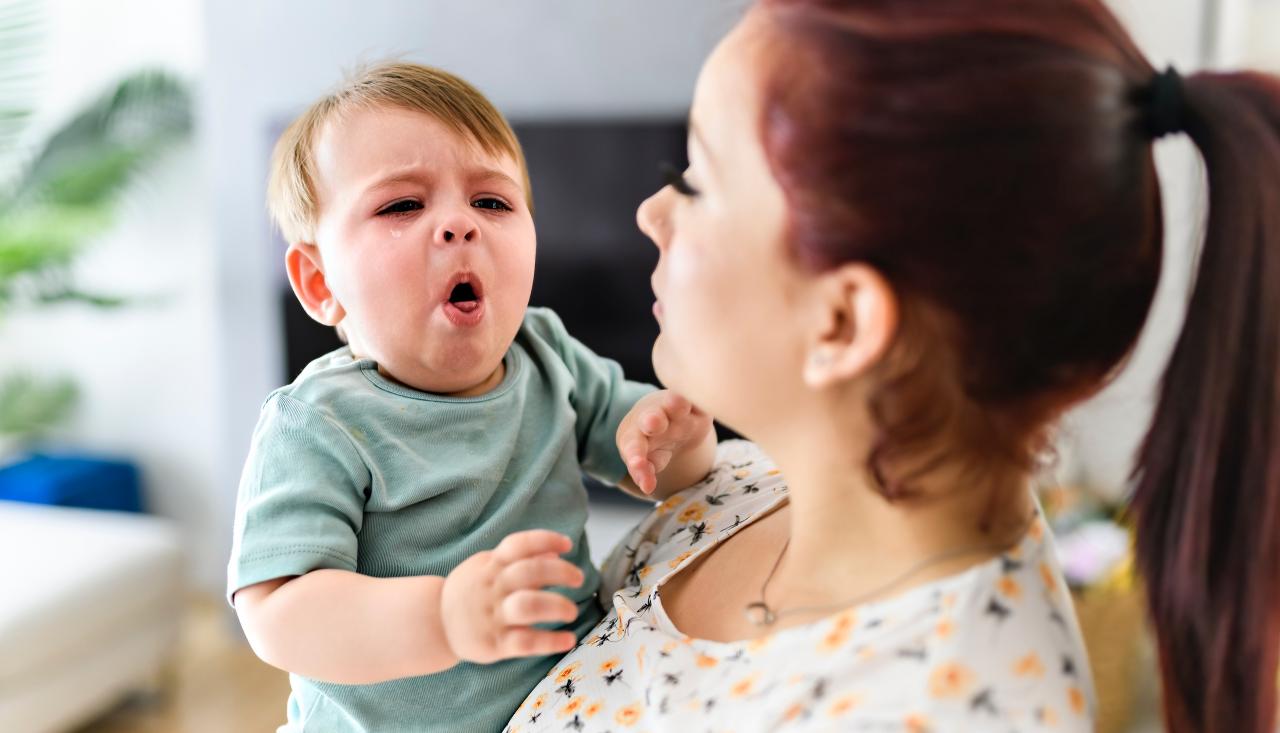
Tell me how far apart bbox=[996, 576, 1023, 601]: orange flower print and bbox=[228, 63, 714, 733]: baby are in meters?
0.27

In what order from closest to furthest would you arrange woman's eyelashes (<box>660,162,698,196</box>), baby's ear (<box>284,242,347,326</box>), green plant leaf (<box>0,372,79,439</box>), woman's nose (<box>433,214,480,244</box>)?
woman's eyelashes (<box>660,162,698,196</box>)
woman's nose (<box>433,214,480,244</box>)
baby's ear (<box>284,242,347,326</box>)
green plant leaf (<box>0,372,79,439</box>)

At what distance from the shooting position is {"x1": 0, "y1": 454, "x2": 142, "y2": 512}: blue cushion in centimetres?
362

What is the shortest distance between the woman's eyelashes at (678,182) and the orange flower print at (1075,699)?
372 millimetres

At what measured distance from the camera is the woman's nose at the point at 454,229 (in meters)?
0.89

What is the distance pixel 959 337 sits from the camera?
68cm

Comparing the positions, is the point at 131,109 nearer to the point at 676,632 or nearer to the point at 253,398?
the point at 253,398

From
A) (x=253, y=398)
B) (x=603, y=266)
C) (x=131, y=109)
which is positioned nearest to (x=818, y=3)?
(x=603, y=266)

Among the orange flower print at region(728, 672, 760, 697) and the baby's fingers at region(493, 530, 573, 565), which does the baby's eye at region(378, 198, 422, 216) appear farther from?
the orange flower print at region(728, 672, 760, 697)

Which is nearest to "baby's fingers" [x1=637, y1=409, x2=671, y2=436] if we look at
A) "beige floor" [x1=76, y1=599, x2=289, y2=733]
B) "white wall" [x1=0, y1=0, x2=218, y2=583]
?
"beige floor" [x1=76, y1=599, x2=289, y2=733]

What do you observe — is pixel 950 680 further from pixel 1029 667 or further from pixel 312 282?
pixel 312 282

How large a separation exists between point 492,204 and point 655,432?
0.76 feet

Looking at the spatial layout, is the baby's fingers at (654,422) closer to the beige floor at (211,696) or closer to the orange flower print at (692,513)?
the orange flower print at (692,513)

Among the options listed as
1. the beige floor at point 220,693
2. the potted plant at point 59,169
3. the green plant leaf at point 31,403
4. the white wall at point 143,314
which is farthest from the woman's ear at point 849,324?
the green plant leaf at point 31,403

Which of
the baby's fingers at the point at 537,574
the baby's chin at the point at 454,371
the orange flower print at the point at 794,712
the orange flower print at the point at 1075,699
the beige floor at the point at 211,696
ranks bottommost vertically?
the beige floor at the point at 211,696
